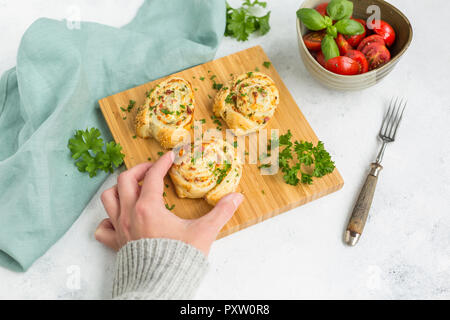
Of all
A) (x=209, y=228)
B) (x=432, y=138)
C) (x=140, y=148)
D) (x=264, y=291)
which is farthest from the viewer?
(x=432, y=138)

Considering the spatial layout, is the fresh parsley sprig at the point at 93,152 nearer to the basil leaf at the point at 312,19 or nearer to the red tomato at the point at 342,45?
the basil leaf at the point at 312,19

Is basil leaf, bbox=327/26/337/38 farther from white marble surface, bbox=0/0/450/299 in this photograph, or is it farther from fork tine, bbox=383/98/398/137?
fork tine, bbox=383/98/398/137

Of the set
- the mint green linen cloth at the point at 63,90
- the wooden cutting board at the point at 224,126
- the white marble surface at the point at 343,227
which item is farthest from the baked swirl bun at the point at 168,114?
the white marble surface at the point at 343,227

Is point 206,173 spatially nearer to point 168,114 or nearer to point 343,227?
point 168,114

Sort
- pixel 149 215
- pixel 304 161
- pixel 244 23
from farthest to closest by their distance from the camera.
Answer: pixel 244 23 → pixel 304 161 → pixel 149 215

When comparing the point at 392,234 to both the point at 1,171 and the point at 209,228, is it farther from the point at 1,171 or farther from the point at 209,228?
the point at 1,171

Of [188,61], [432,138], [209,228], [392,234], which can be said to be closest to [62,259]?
[209,228]

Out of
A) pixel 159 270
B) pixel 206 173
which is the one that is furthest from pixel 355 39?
pixel 159 270
